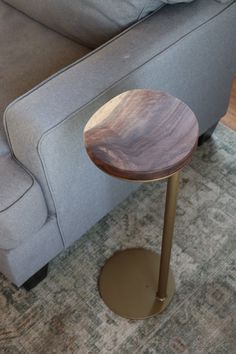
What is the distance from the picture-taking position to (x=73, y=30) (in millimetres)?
1377

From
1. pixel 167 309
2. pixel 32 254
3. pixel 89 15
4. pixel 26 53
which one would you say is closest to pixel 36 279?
pixel 32 254

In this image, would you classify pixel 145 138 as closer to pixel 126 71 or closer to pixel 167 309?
pixel 126 71

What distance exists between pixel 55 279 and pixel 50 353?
0.75ft

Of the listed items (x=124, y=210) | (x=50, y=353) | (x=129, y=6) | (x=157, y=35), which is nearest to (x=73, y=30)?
(x=129, y=6)

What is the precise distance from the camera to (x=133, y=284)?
1.32 meters

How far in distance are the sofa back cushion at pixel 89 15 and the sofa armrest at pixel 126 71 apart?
0.05 meters

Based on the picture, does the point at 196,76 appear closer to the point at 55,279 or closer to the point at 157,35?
the point at 157,35

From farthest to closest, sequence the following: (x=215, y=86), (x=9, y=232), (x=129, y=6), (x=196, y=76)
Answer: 1. (x=215, y=86)
2. (x=196, y=76)
3. (x=129, y=6)
4. (x=9, y=232)

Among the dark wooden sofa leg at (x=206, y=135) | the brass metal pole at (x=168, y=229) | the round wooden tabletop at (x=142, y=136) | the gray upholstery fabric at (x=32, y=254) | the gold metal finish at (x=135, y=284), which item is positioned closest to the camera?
the round wooden tabletop at (x=142, y=136)

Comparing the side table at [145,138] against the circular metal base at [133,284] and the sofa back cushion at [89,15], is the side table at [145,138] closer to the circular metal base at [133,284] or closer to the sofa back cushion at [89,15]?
the circular metal base at [133,284]

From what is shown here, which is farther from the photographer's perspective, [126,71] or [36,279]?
[36,279]

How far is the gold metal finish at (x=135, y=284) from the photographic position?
1.26 m

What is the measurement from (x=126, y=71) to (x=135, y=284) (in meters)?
0.66

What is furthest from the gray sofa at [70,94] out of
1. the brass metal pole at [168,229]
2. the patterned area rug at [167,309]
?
the brass metal pole at [168,229]
